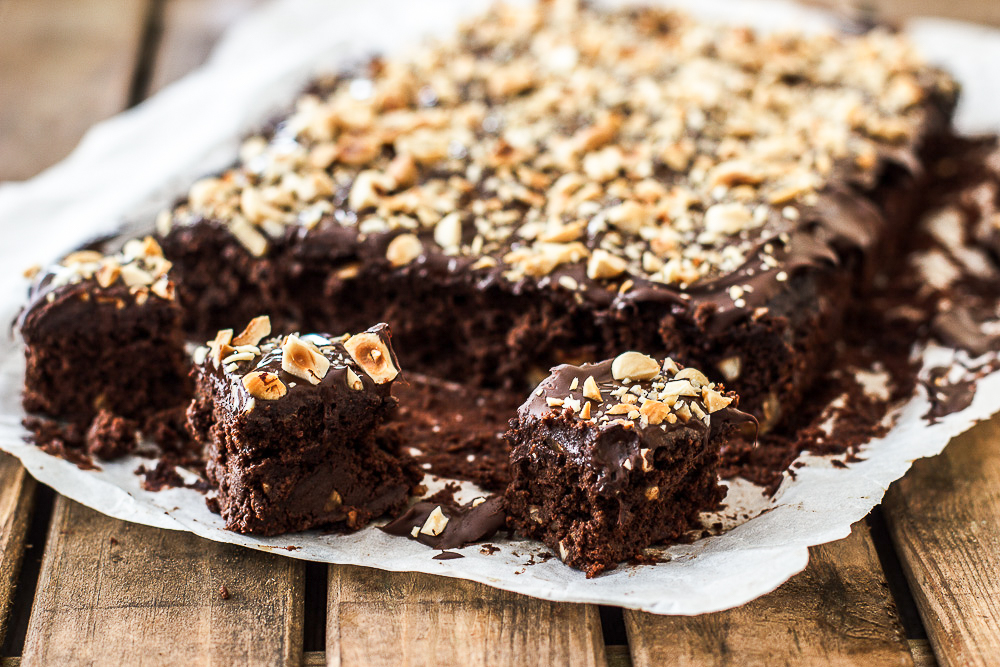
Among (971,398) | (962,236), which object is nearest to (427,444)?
(971,398)

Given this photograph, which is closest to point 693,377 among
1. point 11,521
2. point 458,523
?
point 458,523

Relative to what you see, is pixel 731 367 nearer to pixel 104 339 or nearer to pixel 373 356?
pixel 373 356

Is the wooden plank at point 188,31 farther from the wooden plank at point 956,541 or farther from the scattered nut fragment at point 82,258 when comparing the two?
the wooden plank at point 956,541

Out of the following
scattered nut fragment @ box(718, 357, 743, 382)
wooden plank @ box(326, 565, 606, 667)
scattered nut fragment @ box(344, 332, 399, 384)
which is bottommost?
wooden plank @ box(326, 565, 606, 667)

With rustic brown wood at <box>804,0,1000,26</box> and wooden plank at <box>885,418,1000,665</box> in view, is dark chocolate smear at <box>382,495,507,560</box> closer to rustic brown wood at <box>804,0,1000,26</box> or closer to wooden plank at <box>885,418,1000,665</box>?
wooden plank at <box>885,418,1000,665</box>

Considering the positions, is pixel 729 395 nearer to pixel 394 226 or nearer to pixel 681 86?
pixel 394 226

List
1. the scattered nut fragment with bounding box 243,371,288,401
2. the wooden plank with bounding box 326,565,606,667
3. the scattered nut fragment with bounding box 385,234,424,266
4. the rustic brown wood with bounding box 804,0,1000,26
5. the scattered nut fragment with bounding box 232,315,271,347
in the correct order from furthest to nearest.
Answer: the rustic brown wood with bounding box 804,0,1000,26
the scattered nut fragment with bounding box 385,234,424,266
the scattered nut fragment with bounding box 232,315,271,347
the scattered nut fragment with bounding box 243,371,288,401
the wooden plank with bounding box 326,565,606,667

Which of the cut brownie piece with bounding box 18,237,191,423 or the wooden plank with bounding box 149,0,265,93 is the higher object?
the cut brownie piece with bounding box 18,237,191,423

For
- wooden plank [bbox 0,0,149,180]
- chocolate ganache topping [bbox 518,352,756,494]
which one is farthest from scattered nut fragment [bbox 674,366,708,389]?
wooden plank [bbox 0,0,149,180]
